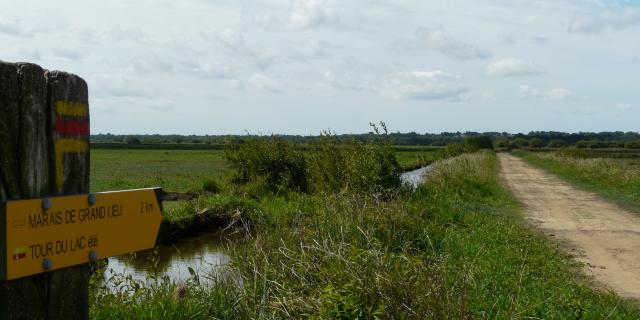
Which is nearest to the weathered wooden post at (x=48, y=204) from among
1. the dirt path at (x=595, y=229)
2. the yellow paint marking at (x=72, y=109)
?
the yellow paint marking at (x=72, y=109)

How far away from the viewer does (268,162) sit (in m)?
22.5

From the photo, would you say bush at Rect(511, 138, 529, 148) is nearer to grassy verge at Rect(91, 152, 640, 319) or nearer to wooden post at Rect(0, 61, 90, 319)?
grassy verge at Rect(91, 152, 640, 319)

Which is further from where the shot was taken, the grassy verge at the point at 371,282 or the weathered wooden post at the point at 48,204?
the grassy verge at the point at 371,282

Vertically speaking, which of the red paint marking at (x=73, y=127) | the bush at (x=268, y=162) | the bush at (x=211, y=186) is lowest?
the bush at (x=211, y=186)

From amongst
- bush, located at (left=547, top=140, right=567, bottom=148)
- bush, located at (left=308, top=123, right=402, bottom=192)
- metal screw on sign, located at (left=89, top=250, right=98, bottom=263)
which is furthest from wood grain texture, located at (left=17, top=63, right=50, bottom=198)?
bush, located at (left=547, top=140, right=567, bottom=148)

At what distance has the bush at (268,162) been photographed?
72.2ft

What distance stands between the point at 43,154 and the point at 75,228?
36 centimetres

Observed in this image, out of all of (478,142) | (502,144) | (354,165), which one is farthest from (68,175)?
(502,144)

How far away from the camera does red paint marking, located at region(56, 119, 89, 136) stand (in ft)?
9.75

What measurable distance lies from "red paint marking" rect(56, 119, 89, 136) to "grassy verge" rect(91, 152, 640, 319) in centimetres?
216

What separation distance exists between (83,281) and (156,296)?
2187 millimetres

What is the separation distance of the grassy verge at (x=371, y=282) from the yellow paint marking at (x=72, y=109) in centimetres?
221

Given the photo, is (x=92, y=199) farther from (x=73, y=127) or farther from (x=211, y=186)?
(x=211, y=186)

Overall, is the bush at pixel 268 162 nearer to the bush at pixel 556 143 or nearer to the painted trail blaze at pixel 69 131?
the painted trail blaze at pixel 69 131
